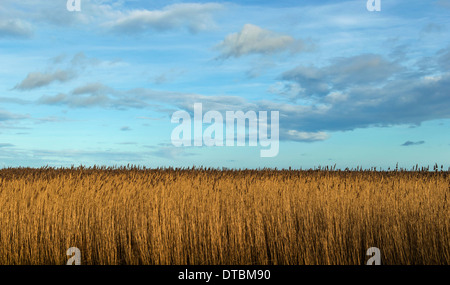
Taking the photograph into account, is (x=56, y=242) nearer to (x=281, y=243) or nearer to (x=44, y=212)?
(x=44, y=212)

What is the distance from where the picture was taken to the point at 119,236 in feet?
27.7

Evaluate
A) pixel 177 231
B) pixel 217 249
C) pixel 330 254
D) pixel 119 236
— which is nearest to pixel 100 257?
pixel 119 236

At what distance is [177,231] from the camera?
7852mm
